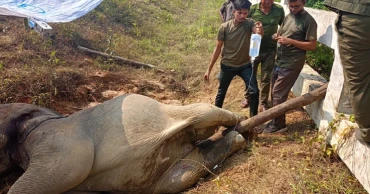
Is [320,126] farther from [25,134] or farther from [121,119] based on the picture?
[25,134]

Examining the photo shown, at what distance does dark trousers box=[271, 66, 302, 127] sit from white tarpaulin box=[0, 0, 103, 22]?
10.7 feet

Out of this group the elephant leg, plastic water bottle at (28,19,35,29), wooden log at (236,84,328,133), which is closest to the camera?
the elephant leg

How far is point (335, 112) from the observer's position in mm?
3797

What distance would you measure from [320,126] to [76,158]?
2716 millimetres

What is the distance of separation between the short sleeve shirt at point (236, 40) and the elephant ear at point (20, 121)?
230 cm

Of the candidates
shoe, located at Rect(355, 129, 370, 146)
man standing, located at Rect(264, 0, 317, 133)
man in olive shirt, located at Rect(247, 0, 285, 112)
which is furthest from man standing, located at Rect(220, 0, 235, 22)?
shoe, located at Rect(355, 129, 370, 146)

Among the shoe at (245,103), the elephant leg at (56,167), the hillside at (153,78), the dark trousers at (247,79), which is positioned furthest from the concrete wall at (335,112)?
the elephant leg at (56,167)

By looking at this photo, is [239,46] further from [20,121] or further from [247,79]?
[20,121]

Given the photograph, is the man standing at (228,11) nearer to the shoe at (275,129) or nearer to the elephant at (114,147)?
the shoe at (275,129)

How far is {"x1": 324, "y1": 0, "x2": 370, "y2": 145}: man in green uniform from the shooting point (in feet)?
8.98

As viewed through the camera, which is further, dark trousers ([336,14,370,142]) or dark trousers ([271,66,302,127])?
dark trousers ([271,66,302,127])

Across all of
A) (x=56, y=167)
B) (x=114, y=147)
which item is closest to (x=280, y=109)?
(x=114, y=147)

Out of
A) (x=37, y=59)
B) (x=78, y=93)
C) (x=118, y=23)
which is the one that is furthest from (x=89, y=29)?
(x=78, y=93)

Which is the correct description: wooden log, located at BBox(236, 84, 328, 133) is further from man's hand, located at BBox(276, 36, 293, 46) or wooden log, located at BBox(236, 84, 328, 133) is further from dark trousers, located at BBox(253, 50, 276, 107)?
dark trousers, located at BBox(253, 50, 276, 107)
